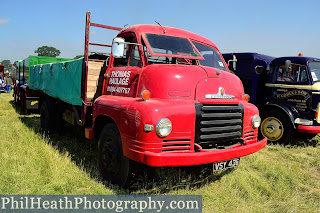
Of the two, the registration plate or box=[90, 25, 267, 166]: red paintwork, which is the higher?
box=[90, 25, 267, 166]: red paintwork

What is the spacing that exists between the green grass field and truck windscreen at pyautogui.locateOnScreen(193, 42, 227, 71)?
166 cm

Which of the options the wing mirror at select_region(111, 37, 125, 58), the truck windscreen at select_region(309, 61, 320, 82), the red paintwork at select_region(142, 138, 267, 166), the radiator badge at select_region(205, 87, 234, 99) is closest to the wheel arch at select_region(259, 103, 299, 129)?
the truck windscreen at select_region(309, 61, 320, 82)

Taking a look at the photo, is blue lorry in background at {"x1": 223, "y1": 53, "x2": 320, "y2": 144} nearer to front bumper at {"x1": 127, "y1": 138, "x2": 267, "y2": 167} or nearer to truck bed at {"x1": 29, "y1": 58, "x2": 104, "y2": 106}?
front bumper at {"x1": 127, "y1": 138, "x2": 267, "y2": 167}

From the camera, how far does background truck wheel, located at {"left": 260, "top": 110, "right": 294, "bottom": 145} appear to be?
682cm

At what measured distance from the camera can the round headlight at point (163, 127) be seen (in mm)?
3045

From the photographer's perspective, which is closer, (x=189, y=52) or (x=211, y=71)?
(x=211, y=71)

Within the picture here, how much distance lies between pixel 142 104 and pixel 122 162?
0.88m

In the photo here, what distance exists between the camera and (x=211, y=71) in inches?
150

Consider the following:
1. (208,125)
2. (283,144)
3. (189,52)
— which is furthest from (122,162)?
(283,144)

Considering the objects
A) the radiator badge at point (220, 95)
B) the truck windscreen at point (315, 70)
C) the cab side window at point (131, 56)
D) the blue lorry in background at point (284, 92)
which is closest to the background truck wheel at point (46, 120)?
the cab side window at point (131, 56)

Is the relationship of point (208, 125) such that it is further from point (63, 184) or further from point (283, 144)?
point (283, 144)

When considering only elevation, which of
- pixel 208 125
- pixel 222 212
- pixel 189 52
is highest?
pixel 189 52

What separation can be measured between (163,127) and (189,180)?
144 centimetres

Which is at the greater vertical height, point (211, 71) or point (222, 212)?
point (211, 71)
